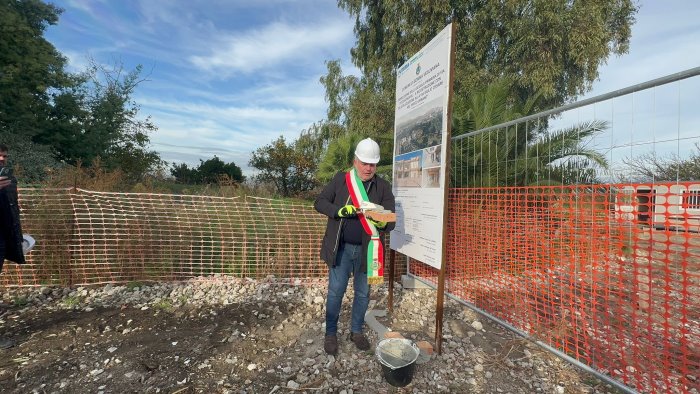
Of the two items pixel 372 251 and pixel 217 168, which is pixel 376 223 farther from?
pixel 217 168

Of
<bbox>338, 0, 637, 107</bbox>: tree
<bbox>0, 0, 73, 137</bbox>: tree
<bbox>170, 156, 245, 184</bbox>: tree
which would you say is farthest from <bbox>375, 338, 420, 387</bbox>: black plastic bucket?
<bbox>170, 156, 245, 184</bbox>: tree

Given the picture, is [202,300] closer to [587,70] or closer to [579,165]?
[579,165]

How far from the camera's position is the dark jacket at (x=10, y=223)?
362 cm

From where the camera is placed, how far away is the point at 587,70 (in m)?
12.8

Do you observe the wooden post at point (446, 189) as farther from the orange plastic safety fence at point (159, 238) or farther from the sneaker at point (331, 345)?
the orange plastic safety fence at point (159, 238)

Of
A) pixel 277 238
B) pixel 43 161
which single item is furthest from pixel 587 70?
pixel 43 161

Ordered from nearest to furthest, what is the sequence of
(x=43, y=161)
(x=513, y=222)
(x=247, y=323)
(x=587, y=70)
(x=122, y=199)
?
(x=247, y=323) → (x=513, y=222) → (x=122, y=199) → (x=587, y=70) → (x=43, y=161)

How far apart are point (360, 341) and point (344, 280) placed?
639 mm

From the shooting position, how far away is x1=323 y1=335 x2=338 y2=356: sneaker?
132 inches

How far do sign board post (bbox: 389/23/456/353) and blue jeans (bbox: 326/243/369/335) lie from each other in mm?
650

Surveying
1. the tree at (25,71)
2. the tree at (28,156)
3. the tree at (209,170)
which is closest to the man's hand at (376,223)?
the tree at (28,156)

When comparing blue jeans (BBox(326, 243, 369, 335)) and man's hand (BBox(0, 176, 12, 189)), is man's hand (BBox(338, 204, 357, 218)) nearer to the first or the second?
blue jeans (BBox(326, 243, 369, 335))

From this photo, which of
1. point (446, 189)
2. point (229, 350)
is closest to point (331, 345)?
point (229, 350)

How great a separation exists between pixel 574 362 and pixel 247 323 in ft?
→ 10.5
